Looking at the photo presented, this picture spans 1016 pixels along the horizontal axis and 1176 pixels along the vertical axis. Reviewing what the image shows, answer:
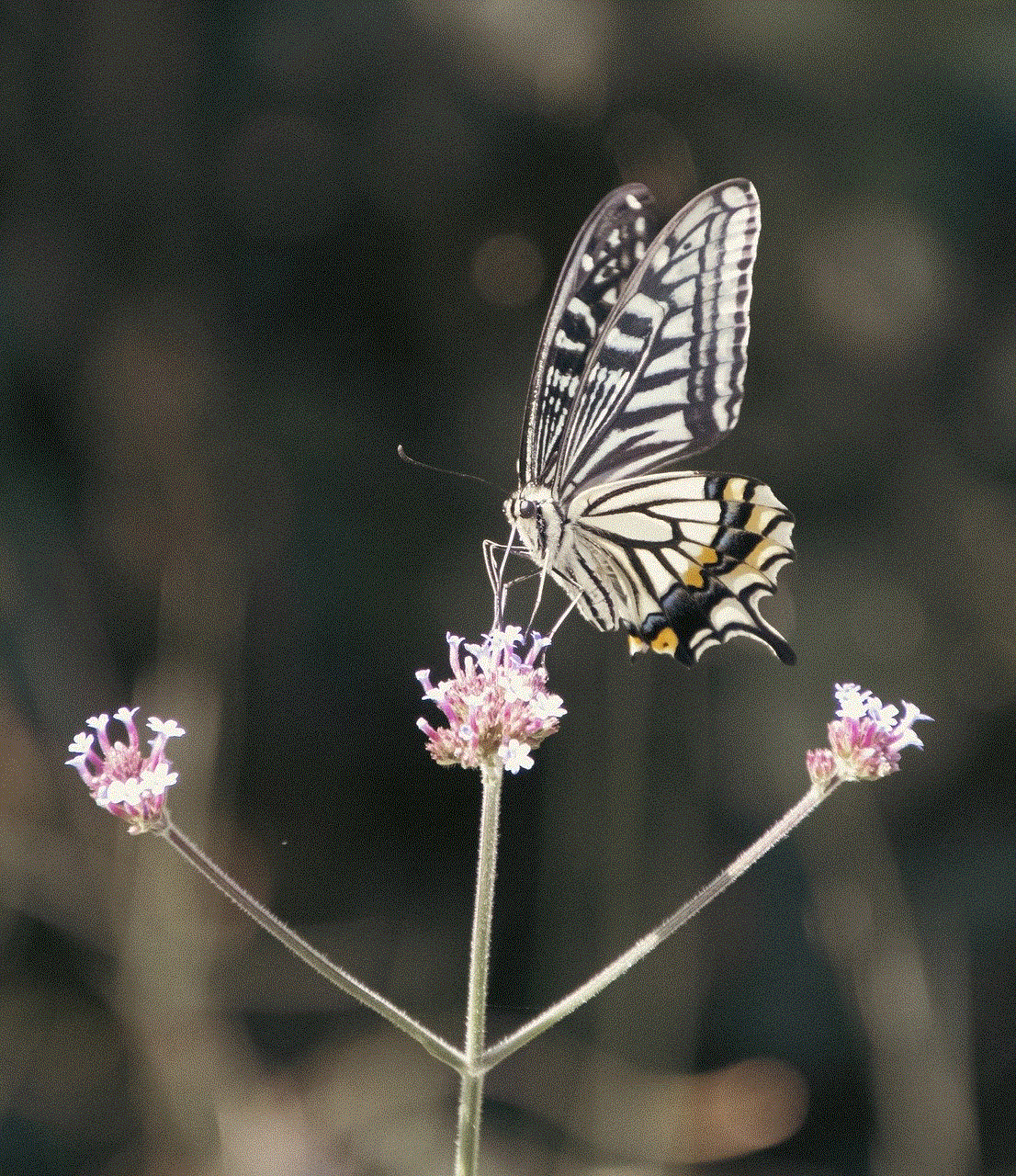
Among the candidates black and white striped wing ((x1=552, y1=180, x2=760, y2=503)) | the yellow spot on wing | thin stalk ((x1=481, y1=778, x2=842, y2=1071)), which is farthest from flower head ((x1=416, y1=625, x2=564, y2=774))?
black and white striped wing ((x1=552, y1=180, x2=760, y2=503))

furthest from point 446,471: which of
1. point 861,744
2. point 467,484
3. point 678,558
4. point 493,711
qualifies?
point 861,744

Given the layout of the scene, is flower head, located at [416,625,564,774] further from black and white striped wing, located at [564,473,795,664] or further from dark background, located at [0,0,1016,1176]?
dark background, located at [0,0,1016,1176]

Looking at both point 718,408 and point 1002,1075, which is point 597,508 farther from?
point 1002,1075

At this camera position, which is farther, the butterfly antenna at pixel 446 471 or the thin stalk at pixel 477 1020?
the butterfly antenna at pixel 446 471

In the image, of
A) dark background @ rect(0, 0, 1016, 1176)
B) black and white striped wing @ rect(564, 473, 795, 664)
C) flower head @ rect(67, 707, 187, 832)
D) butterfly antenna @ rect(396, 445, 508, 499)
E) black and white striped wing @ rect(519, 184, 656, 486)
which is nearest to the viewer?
flower head @ rect(67, 707, 187, 832)

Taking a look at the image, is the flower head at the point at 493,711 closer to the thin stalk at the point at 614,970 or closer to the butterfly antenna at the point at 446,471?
the thin stalk at the point at 614,970

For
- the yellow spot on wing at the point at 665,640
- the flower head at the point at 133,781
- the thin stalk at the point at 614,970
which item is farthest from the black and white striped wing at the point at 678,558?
the flower head at the point at 133,781
